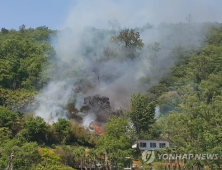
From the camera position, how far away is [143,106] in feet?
128

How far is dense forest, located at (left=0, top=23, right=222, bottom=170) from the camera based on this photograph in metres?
28.5

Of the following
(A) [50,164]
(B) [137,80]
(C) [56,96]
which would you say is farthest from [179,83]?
(A) [50,164]

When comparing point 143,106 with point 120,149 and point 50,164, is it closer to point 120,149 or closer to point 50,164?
point 120,149

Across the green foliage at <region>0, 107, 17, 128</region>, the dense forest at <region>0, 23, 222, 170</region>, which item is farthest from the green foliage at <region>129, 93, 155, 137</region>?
the green foliage at <region>0, 107, 17, 128</region>

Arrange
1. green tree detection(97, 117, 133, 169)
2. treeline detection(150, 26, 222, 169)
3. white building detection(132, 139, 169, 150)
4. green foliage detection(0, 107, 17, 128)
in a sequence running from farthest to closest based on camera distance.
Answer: white building detection(132, 139, 169, 150), green foliage detection(0, 107, 17, 128), green tree detection(97, 117, 133, 169), treeline detection(150, 26, 222, 169)

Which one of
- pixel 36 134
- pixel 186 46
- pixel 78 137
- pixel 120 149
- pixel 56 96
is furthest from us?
pixel 186 46

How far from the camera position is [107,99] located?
4491cm

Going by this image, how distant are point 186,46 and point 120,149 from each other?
4583cm

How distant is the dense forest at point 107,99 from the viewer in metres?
28.5

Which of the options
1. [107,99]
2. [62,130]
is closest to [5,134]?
[62,130]

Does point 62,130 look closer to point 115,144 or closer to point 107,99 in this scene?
point 115,144

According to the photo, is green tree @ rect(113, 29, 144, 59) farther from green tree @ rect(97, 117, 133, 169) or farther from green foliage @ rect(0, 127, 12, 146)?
green foliage @ rect(0, 127, 12, 146)

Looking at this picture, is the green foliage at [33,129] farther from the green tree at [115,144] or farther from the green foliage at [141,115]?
the green foliage at [141,115]

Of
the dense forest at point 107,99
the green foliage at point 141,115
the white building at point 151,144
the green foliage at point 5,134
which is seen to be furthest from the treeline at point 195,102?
the green foliage at point 5,134
